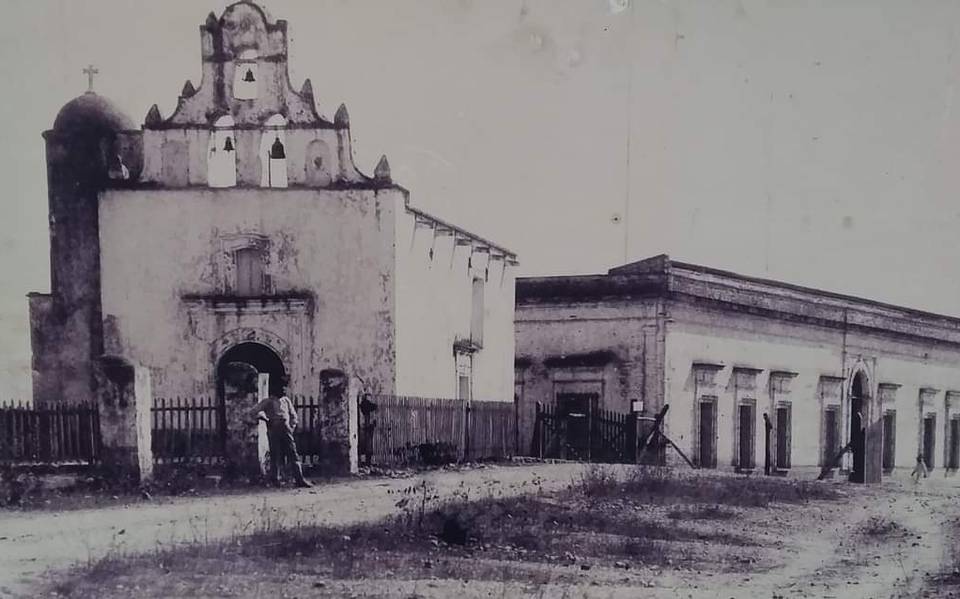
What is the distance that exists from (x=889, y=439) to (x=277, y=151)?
18.2 m

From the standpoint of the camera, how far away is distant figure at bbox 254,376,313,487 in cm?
1313

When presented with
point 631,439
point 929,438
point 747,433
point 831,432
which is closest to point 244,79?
point 631,439

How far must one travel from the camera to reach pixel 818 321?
26.9m

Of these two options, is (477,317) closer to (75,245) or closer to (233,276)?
(233,276)

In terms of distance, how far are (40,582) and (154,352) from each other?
11792 mm

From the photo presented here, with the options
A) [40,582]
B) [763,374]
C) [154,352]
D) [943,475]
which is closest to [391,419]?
[154,352]

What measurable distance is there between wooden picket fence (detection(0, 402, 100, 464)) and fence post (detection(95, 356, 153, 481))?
1.36ft

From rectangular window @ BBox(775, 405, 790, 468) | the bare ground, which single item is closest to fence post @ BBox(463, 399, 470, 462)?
the bare ground

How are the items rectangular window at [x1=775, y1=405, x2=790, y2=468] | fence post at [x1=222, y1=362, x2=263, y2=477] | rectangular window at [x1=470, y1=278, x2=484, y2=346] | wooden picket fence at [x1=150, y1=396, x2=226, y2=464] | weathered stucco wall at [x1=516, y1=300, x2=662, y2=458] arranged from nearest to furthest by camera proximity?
1. fence post at [x1=222, y1=362, x2=263, y2=477]
2. wooden picket fence at [x1=150, y1=396, x2=226, y2=464]
3. weathered stucco wall at [x1=516, y1=300, x2=662, y2=458]
4. rectangular window at [x1=470, y1=278, x2=484, y2=346]
5. rectangular window at [x1=775, y1=405, x2=790, y2=468]

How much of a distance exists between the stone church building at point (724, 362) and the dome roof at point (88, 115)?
29.7 ft

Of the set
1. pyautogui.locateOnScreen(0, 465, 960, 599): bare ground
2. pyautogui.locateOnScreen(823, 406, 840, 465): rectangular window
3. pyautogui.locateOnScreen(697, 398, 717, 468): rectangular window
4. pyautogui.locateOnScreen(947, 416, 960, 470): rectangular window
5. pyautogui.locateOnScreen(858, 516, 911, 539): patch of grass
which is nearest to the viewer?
pyautogui.locateOnScreen(0, 465, 960, 599): bare ground

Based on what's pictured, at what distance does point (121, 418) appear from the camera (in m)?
12.8

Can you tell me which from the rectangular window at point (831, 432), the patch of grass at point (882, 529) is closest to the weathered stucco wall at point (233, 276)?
the patch of grass at point (882, 529)

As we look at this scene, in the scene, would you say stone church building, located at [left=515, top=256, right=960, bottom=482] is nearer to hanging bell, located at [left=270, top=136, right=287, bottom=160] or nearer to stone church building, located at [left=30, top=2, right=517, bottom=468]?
stone church building, located at [left=30, top=2, right=517, bottom=468]
